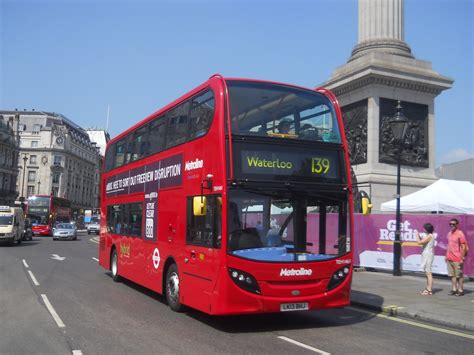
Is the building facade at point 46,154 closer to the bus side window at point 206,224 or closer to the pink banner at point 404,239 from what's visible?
the pink banner at point 404,239

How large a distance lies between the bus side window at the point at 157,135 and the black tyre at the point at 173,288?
2.71m

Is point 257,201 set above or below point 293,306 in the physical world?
above

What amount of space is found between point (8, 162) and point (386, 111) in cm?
9498

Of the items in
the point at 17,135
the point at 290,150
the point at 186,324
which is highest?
the point at 17,135

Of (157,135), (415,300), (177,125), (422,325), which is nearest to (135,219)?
(157,135)

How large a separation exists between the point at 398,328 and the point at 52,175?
116 metres

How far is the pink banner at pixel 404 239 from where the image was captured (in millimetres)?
14312

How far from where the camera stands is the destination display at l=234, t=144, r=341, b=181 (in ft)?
25.7

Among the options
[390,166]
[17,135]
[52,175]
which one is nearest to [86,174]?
[52,175]

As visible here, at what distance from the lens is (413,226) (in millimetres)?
16000

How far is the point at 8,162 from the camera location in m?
99.2

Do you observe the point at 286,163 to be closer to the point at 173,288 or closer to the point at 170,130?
the point at 170,130

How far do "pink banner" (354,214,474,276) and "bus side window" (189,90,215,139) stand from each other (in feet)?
30.2

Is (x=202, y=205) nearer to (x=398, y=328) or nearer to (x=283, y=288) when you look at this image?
(x=283, y=288)
